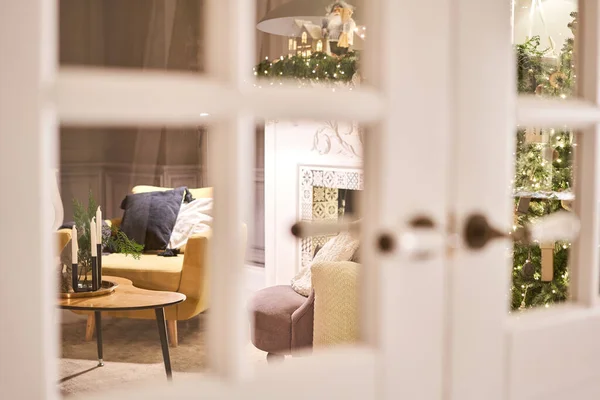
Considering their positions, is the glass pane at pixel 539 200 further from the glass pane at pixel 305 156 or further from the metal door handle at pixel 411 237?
the metal door handle at pixel 411 237

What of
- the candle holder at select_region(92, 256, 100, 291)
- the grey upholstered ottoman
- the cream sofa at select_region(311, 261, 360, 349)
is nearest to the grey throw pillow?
the candle holder at select_region(92, 256, 100, 291)

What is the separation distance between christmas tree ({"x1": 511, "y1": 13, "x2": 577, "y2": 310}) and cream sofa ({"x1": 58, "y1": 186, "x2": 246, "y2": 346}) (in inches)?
56.6

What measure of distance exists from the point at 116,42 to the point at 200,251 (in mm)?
2807

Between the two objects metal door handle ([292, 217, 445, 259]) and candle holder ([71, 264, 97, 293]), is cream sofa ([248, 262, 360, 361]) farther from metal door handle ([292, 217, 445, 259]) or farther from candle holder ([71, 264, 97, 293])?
metal door handle ([292, 217, 445, 259])

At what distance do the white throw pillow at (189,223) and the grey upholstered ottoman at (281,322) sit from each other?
4.66 ft

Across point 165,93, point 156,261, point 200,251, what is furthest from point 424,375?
point 156,261

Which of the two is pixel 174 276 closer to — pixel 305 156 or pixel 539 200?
pixel 305 156

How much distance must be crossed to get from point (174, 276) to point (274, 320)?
105cm

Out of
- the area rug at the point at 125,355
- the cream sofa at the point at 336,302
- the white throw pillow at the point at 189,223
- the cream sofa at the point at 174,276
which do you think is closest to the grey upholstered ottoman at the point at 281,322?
the area rug at the point at 125,355

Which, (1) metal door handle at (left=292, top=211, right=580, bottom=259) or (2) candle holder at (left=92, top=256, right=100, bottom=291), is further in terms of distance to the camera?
(2) candle holder at (left=92, top=256, right=100, bottom=291)

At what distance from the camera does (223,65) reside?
0.70m

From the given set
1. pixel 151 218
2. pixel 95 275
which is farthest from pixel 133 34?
pixel 95 275

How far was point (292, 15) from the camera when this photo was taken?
4.05 metres

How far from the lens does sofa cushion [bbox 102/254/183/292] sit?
4.11 metres
